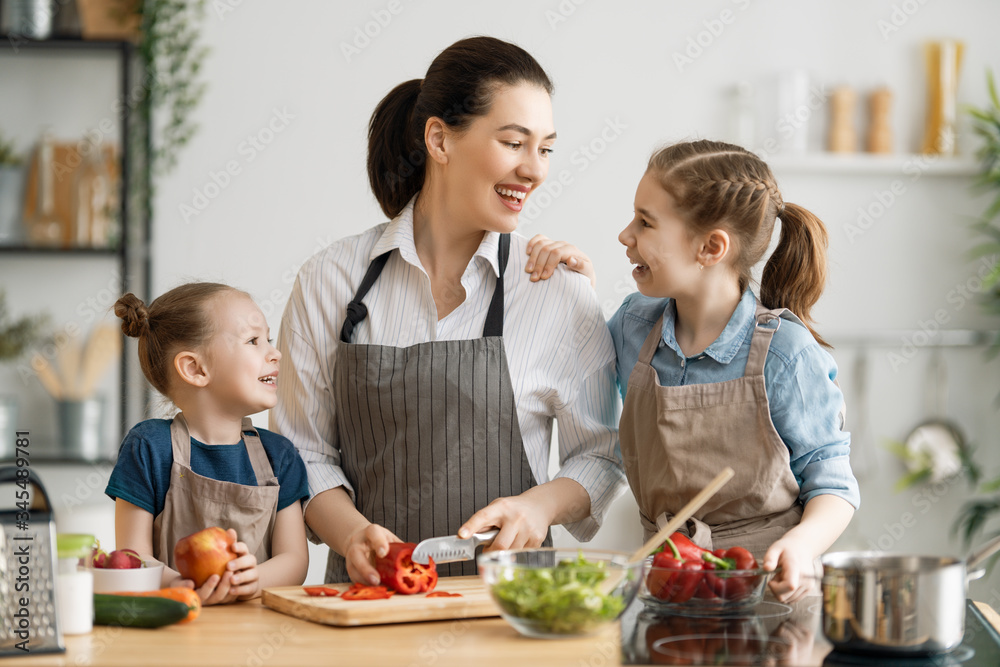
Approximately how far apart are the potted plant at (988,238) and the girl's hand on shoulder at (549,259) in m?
1.89

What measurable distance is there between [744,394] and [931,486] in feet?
A: 6.92

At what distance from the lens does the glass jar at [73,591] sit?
108 centimetres

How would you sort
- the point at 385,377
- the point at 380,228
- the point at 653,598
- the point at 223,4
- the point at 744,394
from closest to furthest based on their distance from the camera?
the point at 653,598
the point at 744,394
the point at 385,377
the point at 380,228
the point at 223,4

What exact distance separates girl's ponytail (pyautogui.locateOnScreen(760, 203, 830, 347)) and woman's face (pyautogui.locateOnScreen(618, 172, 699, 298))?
0.15 meters

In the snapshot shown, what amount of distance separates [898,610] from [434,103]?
3.66ft

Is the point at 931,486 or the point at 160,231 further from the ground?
the point at 160,231

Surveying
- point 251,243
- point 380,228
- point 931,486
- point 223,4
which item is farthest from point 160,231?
point 931,486

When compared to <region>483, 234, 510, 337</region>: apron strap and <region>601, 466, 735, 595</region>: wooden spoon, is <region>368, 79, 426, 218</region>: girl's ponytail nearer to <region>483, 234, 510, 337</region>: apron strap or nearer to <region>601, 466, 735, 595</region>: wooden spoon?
<region>483, 234, 510, 337</region>: apron strap

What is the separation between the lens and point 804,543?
4.16 feet

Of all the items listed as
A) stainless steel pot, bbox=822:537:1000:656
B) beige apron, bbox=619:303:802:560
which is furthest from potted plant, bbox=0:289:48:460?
stainless steel pot, bbox=822:537:1000:656

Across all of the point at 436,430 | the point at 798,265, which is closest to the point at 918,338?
the point at 798,265

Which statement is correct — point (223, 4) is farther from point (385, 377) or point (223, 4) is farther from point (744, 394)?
point (744, 394)

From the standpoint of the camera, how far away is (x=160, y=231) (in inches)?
122

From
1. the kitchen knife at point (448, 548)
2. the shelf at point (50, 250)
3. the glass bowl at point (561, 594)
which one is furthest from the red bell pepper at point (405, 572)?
the shelf at point (50, 250)
